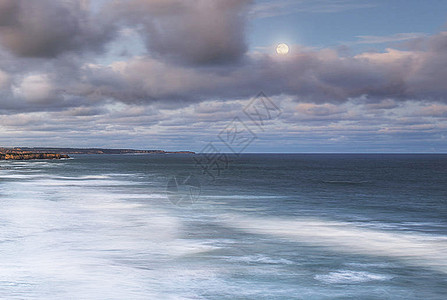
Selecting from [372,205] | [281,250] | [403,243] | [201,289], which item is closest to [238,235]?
[281,250]

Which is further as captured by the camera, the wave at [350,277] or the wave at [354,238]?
the wave at [354,238]

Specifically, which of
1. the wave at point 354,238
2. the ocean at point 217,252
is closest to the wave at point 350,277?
the ocean at point 217,252

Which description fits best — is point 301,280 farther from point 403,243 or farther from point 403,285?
point 403,243

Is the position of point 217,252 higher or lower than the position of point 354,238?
lower

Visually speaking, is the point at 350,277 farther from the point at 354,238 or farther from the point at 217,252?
the point at 354,238

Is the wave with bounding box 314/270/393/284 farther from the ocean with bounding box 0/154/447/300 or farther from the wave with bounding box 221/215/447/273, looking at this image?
the wave with bounding box 221/215/447/273

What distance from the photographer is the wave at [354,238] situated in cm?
2041

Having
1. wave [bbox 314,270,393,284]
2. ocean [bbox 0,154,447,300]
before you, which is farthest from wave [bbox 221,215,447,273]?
wave [bbox 314,270,393,284]

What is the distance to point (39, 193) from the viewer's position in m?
47.4

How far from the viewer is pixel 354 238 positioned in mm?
24406

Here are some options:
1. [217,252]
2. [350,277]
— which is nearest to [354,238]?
[217,252]

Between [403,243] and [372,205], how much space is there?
20.5m

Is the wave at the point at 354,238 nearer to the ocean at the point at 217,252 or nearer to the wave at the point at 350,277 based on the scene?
the ocean at the point at 217,252

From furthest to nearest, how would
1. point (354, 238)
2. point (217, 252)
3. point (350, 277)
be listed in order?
point (354, 238) < point (217, 252) < point (350, 277)
